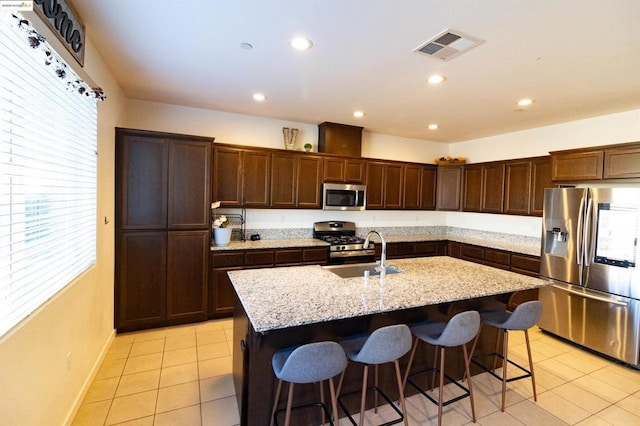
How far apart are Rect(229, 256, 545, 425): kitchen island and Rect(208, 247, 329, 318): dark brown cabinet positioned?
1.33 metres

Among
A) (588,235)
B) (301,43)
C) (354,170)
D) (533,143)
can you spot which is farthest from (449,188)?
(301,43)

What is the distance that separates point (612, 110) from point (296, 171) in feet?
12.8

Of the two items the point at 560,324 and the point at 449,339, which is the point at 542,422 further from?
the point at 560,324

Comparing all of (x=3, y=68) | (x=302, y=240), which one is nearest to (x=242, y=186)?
(x=302, y=240)

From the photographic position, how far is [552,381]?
2.74 meters

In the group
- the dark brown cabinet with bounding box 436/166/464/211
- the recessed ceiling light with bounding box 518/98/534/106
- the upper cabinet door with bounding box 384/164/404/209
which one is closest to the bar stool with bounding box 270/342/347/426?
the recessed ceiling light with bounding box 518/98/534/106

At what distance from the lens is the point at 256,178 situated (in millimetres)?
4191

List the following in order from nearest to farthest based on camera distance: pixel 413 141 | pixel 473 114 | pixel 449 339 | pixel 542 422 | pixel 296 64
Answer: pixel 449 339, pixel 542 422, pixel 296 64, pixel 473 114, pixel 413 141

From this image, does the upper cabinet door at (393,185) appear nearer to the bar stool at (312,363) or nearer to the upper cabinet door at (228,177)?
the upper cabinet door at (228,177)

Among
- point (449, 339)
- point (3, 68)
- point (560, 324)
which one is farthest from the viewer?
point (560, 324)

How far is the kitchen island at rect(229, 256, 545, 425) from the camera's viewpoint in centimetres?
178

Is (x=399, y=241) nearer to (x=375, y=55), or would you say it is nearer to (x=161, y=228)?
(x=375, y=55)

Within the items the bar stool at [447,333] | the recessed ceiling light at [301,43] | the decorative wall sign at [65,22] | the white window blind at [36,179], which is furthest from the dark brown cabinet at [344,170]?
the decorative wall sign at [65,22]

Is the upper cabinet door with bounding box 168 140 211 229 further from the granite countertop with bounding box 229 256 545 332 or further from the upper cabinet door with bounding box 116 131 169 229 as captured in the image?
the granite countertop with bounding box 229 256 545 332
